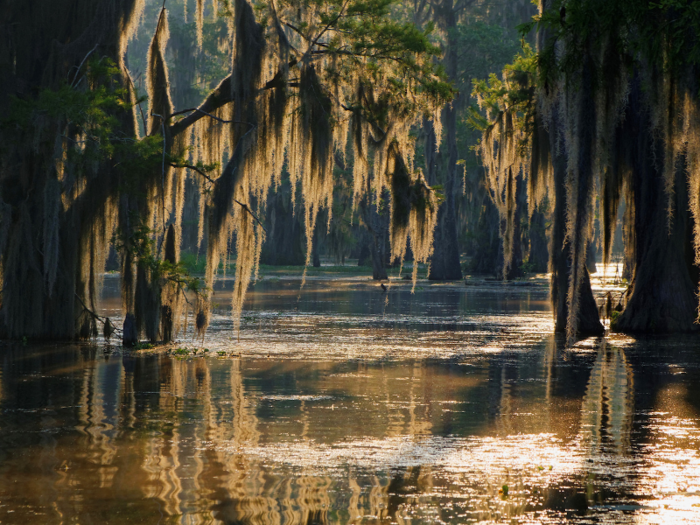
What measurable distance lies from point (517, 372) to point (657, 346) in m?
5.10

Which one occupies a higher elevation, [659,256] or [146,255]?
[659,256]

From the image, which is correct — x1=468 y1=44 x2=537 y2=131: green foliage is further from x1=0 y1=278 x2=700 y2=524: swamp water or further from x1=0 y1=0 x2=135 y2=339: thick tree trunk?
x1=0 y1=0 x2=135 y2=339: thick tree trunk

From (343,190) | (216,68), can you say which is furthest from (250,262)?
(216,68)

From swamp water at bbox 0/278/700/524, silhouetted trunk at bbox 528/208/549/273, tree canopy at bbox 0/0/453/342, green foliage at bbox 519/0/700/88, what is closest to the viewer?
swamp water at bbox 0/278/700/524

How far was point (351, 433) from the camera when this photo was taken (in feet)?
32.0

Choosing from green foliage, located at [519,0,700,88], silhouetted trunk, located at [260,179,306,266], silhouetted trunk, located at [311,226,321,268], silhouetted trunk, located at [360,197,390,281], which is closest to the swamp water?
green foliage, located at [519,0,700,88]

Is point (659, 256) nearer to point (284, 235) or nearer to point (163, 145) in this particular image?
point (163, 145)

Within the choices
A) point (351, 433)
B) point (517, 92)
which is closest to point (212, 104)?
point (517, 92)

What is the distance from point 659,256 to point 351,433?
13157mm

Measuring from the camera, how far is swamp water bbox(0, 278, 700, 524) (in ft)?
22.9

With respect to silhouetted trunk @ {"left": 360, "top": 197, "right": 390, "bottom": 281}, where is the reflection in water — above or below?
below

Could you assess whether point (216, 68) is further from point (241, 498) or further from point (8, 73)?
point (241, 498)

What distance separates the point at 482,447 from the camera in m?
9.08

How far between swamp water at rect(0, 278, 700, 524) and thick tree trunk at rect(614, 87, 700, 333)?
200 centimetres
